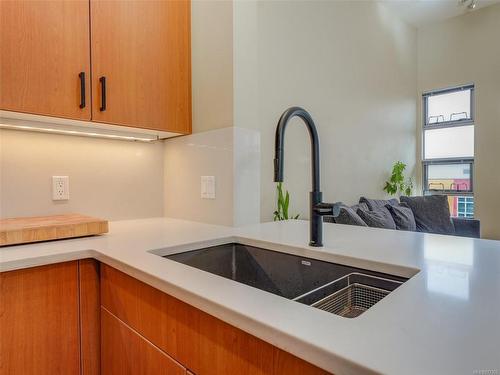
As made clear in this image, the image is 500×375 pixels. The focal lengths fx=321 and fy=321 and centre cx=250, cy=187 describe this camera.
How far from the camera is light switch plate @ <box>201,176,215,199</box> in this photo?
4.87 ft

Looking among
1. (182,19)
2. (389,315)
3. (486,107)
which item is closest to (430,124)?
(486,107)

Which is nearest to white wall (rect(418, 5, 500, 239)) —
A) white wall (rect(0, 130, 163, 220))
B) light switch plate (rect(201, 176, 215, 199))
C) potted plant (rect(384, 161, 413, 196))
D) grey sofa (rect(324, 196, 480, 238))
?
grey sofa (rect(324, 196, 480, 238))

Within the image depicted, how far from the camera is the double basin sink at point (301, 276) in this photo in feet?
2.62

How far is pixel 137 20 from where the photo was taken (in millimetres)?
1376

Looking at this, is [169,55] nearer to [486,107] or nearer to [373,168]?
[373,168]

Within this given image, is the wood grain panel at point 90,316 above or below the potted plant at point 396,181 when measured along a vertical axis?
below

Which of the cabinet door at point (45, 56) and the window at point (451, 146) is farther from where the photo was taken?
the window at point (451, 146)

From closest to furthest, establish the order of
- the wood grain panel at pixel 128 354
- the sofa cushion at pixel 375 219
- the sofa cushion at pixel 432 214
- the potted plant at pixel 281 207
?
the wood grain panel at pixel 128 354
the potted plant at pixel 281 207
the sofa cushion at pixel 375 219
the sofa cushion at pixel 432 214

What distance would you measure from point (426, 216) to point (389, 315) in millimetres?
3636

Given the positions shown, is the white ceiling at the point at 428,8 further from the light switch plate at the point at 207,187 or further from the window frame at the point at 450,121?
the light switch plate at the point at 207,187

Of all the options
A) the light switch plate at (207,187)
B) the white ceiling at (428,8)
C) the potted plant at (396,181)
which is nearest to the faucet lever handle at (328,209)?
the light switch plate at (207,187)

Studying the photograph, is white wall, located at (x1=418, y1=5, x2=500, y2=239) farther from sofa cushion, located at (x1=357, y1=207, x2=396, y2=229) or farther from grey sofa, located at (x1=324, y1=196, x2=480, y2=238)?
sofa cushion, located at (x1=357, y1=207, x2=396, y2=229)

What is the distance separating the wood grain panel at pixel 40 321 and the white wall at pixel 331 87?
924mm

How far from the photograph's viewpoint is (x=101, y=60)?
127cm
